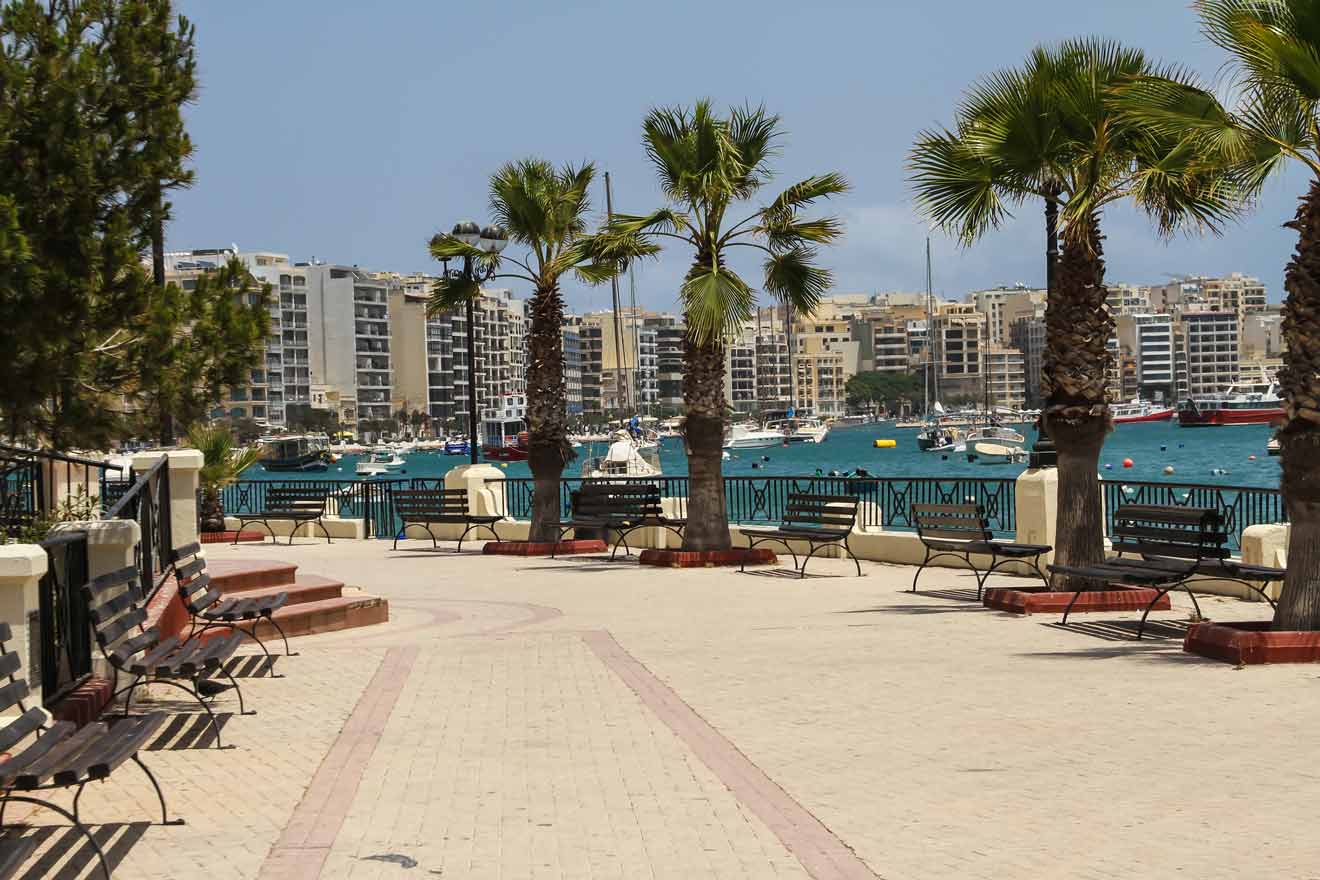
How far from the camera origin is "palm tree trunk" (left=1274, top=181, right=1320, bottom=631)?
460 inches

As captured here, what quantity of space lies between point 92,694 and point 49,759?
3072mm

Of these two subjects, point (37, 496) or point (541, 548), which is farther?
point (541, 548)

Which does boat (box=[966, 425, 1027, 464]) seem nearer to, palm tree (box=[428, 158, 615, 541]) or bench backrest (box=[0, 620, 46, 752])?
palm tree (box=[428, 158, 615, 541])

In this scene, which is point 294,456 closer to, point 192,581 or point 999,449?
point 999,449

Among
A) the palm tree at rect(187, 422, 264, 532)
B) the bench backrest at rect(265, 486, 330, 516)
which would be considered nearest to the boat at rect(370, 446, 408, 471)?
the palm tree at rect(187, 422, 264, 532)

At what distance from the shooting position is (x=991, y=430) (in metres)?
151

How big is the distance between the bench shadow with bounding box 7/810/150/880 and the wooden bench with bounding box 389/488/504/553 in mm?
18951

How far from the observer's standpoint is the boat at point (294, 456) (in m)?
143

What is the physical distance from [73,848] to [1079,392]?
1091 centimetres

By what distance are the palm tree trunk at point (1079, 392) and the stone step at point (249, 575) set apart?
741 cm

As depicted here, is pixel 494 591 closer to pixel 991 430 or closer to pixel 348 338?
Result: pixel 991 430

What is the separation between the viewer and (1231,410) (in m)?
170

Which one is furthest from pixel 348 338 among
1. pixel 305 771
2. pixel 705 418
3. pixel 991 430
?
pixel 305 771

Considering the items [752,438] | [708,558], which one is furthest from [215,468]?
[752,438]
